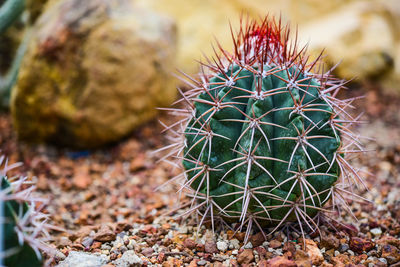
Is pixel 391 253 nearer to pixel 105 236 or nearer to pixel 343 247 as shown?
pixel 343 247

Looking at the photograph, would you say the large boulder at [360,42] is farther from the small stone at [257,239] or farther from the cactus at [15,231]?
the cactus at [15,231]

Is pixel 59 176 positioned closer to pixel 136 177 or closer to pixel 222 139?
pixel 136 177

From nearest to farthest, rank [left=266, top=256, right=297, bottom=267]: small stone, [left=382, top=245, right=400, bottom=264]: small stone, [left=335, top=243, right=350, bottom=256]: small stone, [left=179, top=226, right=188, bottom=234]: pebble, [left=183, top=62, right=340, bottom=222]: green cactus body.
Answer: [left=266, top=256, right=297, bottom=267]: small stone → [left=183, top=62, right=340, bottom=222]: green cactus body → [left=382, top=245, right=400, bottom=264]: small stone → [left=335, top=243, right=350, bottom=256]: small stone → [left=179, top=226, right=188, bottom=234]: pebble

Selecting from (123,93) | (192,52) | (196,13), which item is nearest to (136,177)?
(123,93)

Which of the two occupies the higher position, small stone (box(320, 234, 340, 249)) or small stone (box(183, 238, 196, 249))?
small stone (box(320, 234, 340, 249))

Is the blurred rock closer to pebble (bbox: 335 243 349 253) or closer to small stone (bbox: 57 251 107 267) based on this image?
pebble (bbox: 335 243 349 253)

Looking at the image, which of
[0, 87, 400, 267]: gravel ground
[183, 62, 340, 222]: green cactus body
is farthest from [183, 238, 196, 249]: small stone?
[183, 62, 340, 222]: green cactus body
